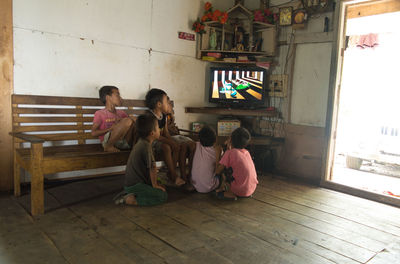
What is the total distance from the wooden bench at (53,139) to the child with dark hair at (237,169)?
1078 mm

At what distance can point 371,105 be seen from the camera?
6703mm

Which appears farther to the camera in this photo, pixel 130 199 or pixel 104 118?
pixel 104 118

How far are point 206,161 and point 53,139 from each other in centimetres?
173

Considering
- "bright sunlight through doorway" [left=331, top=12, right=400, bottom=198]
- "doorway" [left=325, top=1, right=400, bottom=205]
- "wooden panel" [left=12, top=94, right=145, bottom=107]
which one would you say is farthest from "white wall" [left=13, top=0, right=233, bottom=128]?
"bright sunlight through doorway" [left=331, top=12, right=400, bottom=198]

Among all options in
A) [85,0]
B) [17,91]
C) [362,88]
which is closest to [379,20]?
[362,88]

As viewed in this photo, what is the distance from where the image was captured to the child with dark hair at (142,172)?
2.78 meters

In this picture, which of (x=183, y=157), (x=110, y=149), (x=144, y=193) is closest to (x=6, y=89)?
(x=110, y=149)

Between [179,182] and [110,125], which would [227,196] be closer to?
[179,182]

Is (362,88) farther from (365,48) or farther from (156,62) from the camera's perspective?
(156,62)

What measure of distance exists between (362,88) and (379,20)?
2.00 metres

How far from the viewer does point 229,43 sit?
498cm

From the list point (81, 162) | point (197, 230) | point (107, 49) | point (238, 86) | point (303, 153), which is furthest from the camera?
point (238, 86)

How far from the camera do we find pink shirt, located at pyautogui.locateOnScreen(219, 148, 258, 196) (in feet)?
9.79

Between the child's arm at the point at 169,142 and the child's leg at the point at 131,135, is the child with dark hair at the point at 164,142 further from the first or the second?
the child's leg at the point at 131,135
